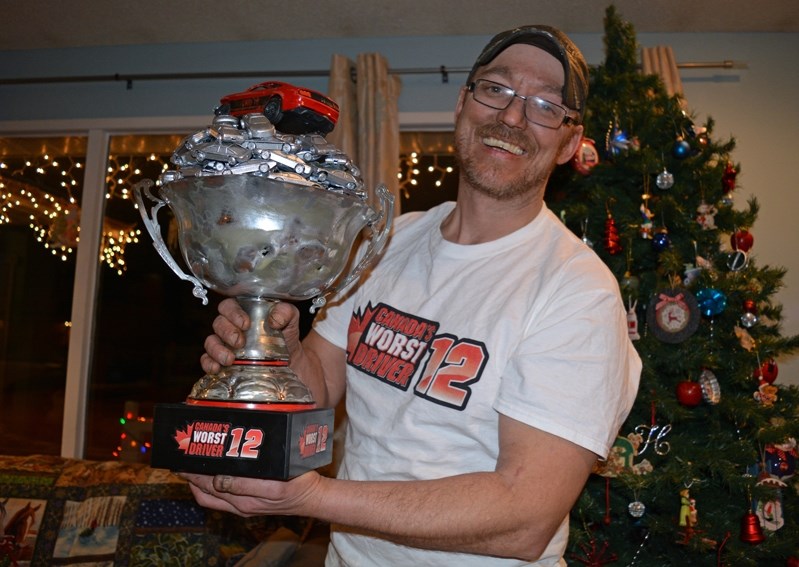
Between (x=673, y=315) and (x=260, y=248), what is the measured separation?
155 centimetres

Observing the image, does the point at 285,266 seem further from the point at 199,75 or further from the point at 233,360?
the point at 199,75

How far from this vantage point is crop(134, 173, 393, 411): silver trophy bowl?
86cm

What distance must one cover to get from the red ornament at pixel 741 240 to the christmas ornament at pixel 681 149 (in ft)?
1.01

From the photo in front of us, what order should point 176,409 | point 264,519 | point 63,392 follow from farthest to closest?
point 63,392
point 264,519
point 176,409

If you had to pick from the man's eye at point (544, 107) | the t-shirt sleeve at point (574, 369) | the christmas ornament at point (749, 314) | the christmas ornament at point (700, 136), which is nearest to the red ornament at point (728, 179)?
the christmas ornament at point (700, 136)

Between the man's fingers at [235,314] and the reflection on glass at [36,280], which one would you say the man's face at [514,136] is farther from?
the reflection on glass at [36,280]

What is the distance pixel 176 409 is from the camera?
879 mm

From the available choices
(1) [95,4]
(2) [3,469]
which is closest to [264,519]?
(2) [3,469]

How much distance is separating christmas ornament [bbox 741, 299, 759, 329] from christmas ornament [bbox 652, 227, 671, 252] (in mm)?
302

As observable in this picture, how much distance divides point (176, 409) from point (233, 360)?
10cm

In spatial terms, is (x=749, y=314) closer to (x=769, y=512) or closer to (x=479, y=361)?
(x=769, y=512)

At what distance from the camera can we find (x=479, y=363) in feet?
3.59

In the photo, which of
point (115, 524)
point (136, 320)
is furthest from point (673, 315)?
point (136, 320)

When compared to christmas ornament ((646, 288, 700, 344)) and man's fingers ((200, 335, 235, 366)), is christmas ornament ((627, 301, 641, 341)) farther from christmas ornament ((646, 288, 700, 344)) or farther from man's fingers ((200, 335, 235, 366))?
man's fingers ((200, 335, 235, 366))
